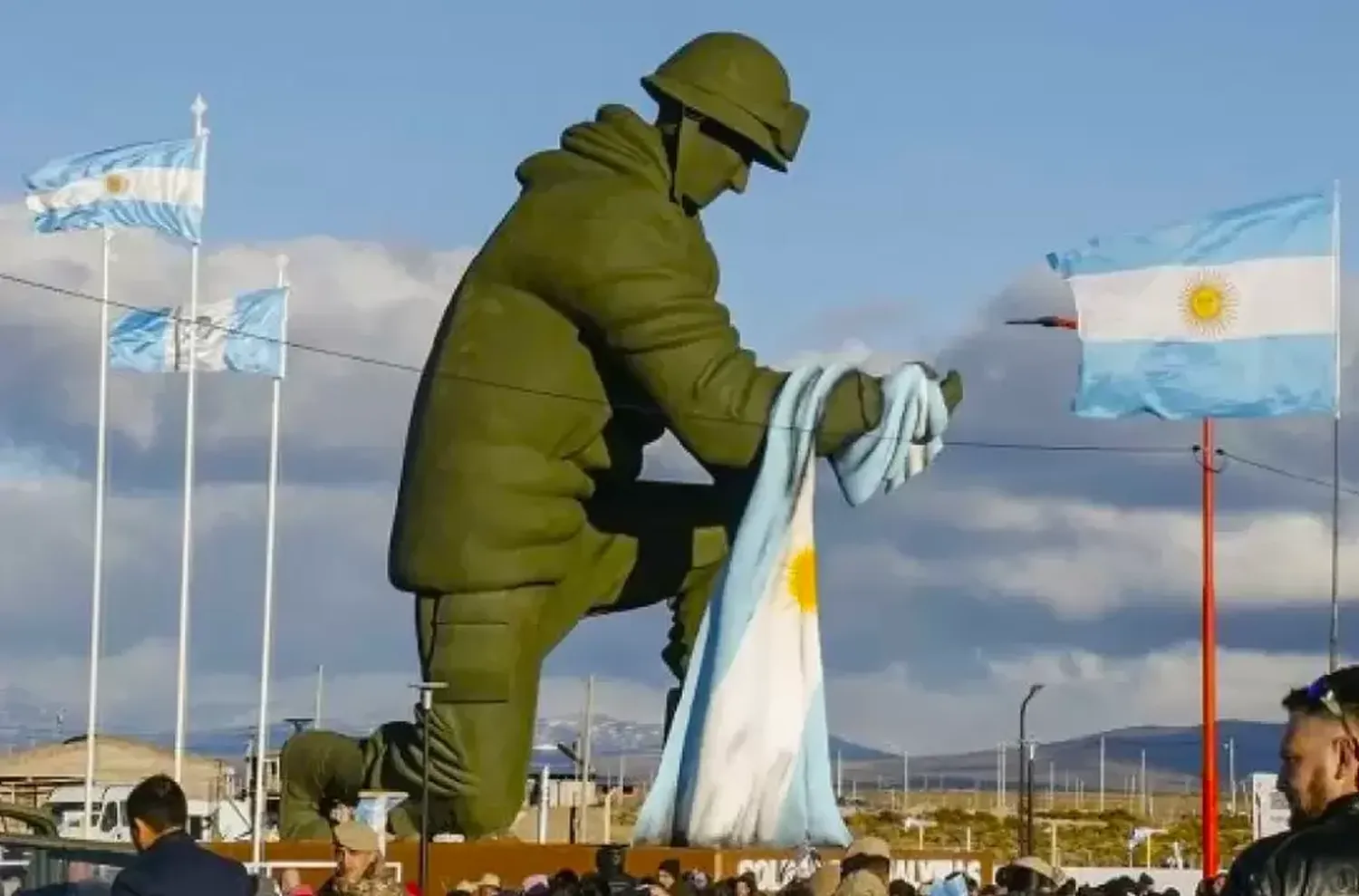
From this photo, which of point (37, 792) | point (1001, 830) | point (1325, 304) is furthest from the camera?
point (1001, 830)

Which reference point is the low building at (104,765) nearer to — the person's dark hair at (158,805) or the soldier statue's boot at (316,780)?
the soldier statue's boot at (316,780)

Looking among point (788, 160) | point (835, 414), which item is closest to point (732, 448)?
point (835, 414)

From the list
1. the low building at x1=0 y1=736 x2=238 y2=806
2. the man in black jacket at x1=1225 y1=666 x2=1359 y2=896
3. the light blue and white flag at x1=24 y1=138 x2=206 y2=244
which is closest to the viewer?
the man in black jacket at x1=1225 y1=666 x2=1359 y2=896

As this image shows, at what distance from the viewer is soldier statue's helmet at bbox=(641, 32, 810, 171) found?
2531 cm

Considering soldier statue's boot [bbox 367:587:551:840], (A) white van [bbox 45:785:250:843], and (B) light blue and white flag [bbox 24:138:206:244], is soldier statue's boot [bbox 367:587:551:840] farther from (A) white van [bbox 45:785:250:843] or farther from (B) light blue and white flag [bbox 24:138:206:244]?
(B) light blue and white flag [bbox 24:138:206:244]

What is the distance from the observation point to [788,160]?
1016 inches

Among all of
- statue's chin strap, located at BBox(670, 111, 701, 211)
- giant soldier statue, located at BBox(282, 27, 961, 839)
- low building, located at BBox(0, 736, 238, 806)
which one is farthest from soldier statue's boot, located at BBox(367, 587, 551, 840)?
low building, located at BBox(0, 736, 238, 806)

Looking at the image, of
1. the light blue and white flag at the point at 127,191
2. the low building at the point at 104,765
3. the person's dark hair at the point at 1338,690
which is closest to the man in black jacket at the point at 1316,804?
the person's dark hair at the point at 1338,690

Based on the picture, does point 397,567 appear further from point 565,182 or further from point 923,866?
point 923,866

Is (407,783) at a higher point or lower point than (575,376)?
lower

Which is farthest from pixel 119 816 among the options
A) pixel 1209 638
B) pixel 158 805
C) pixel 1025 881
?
pixel 158 805

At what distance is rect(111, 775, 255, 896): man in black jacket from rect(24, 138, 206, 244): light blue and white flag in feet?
83.7

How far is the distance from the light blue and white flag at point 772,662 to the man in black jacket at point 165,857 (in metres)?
17.0

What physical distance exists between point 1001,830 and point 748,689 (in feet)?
145
